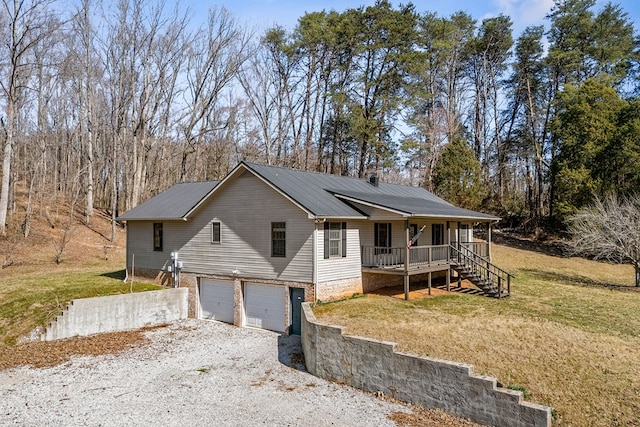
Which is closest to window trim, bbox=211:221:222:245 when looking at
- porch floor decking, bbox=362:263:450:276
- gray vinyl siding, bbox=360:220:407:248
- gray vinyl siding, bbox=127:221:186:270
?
gray vinyl siding, bbox=127:221:186:270

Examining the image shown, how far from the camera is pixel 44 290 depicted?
715 inches

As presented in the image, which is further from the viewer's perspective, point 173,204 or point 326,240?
point 173,204

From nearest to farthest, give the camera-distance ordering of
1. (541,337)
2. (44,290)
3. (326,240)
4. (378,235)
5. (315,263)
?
(541,337)
(315,263)
(326,240)
(44,290)
(378,235)

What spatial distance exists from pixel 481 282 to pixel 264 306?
9.39 metres

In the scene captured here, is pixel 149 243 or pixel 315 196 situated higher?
pixel 315 196

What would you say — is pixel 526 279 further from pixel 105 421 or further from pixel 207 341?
pixel 105 421

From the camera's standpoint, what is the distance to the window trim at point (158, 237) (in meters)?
20.5

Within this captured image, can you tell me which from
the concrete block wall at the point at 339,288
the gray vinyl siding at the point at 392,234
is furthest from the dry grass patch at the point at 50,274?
the gray vinyl siding at the point at 392,234

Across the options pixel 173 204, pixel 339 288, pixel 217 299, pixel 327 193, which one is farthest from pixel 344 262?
pixel 173 204

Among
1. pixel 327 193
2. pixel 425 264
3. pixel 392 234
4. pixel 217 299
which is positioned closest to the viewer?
pixel 425 264

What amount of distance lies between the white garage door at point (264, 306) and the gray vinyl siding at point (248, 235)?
1.96 ft

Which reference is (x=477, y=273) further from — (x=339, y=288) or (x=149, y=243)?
(x=149, y=243)

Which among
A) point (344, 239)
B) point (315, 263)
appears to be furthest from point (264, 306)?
point (344, 239)

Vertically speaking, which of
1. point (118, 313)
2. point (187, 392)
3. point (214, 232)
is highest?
point (214, 232)
